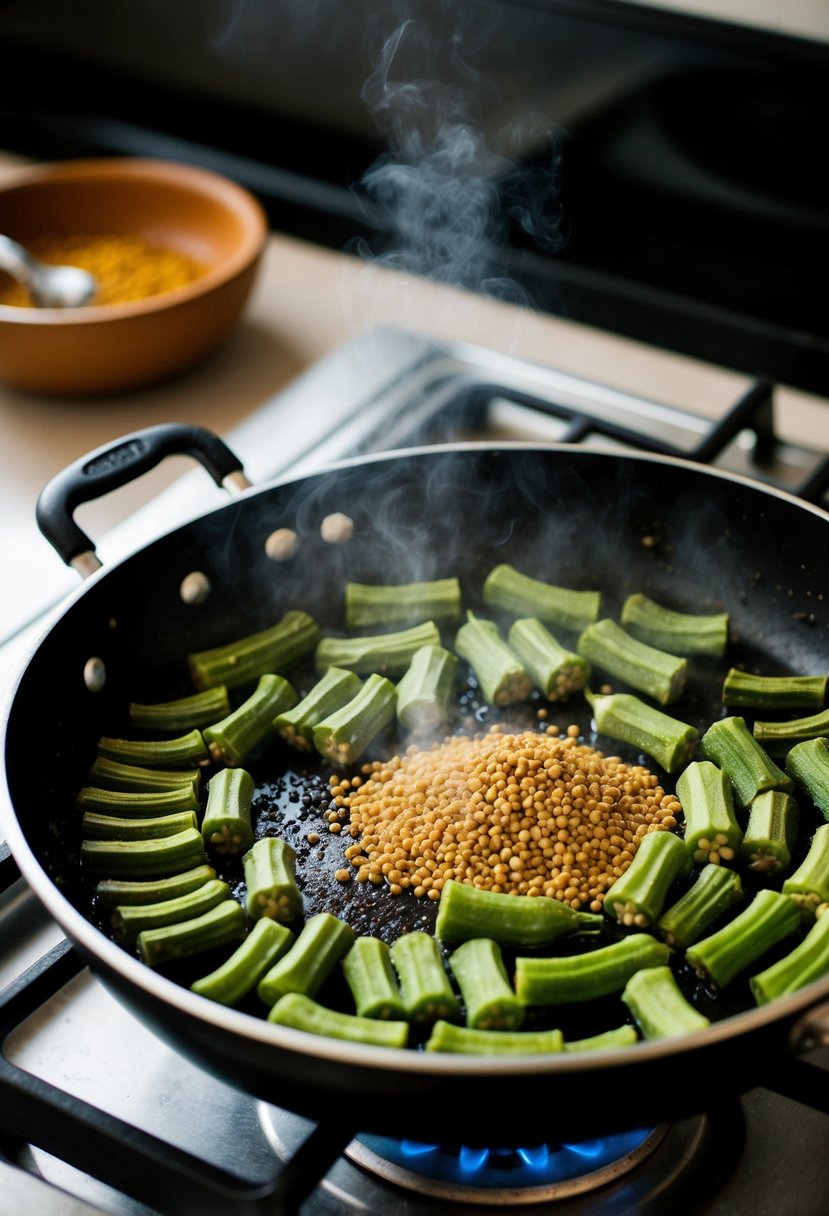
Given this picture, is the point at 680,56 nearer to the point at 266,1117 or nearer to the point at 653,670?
the point at 653,670

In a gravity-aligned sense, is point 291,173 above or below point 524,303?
above

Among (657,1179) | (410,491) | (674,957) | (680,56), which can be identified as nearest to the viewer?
(657,1179)

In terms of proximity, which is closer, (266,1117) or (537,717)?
(266,1117)

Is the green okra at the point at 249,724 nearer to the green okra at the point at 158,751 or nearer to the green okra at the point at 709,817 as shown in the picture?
the green okra at the point at 158,751

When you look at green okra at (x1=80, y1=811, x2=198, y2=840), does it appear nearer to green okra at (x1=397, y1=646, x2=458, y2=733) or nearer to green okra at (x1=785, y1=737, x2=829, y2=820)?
green okra at (x1=397, y1=646, x2=458, y2=733)

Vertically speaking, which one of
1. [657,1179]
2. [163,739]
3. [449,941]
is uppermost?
[163,739]

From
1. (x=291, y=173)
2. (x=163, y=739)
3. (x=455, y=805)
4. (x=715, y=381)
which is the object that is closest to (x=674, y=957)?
(x=455, y=805)

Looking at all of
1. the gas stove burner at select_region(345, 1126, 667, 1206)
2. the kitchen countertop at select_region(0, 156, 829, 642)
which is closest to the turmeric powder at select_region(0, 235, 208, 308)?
the kitchen countertop at select_region(0, 156, 829, 642)

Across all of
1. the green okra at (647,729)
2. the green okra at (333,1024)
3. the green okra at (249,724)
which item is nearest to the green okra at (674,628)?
the green okra at (647,729)
